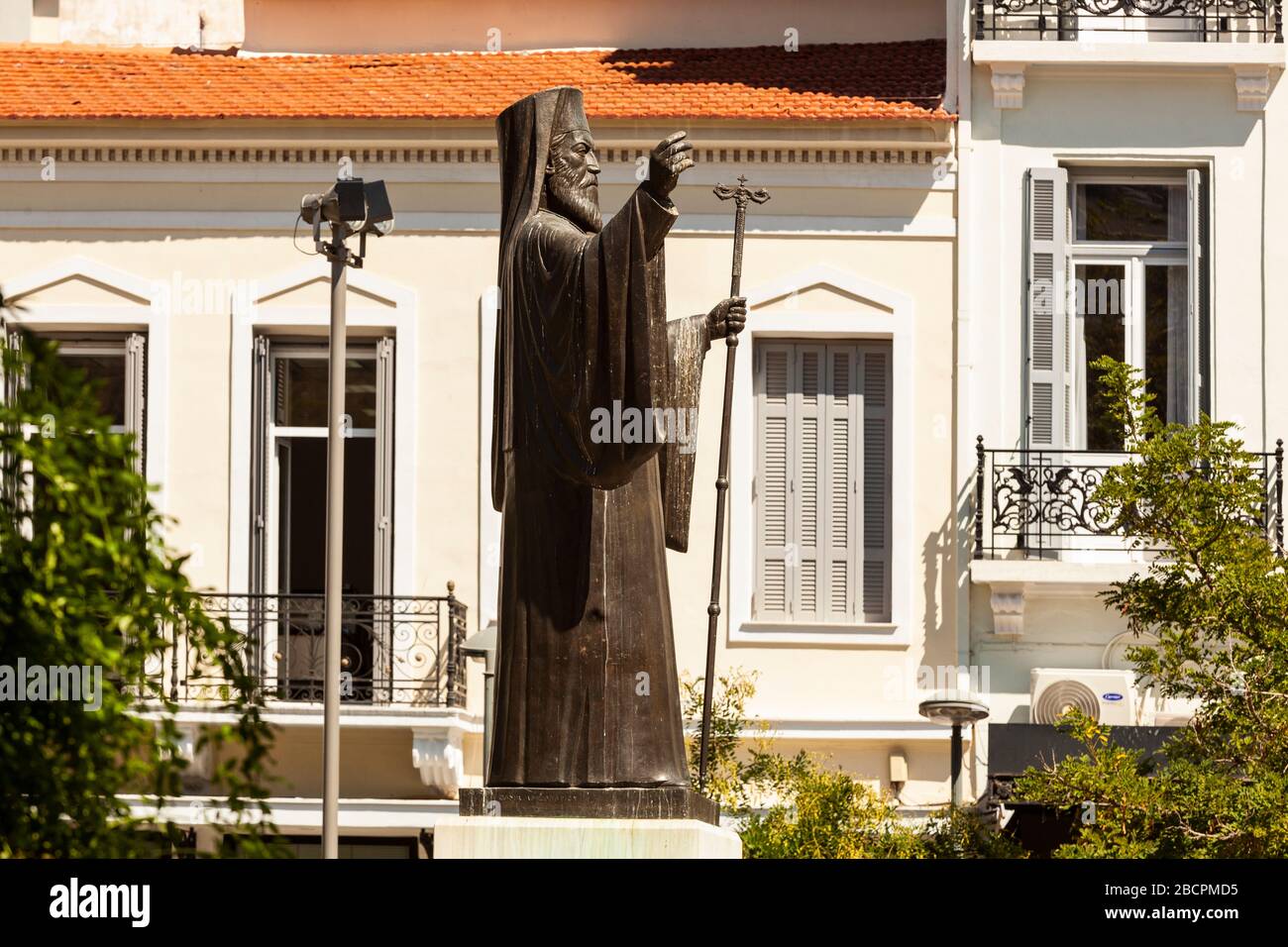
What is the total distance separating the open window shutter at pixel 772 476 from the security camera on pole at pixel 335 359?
563 cm

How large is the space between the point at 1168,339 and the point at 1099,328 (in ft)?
1.78

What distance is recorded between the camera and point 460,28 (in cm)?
2188

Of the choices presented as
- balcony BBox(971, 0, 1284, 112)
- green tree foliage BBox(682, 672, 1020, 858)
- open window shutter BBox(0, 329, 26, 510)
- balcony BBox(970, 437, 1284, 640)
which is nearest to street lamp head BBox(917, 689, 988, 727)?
green tree foliage BBox(682, 672, 1020, 858)

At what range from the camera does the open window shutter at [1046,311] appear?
1966cm

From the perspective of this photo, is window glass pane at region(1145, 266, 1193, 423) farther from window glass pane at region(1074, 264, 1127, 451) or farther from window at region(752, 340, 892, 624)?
window at region(752, 340, 892, 624)

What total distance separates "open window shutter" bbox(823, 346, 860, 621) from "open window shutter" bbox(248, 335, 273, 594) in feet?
14.4

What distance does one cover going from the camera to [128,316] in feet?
66.5

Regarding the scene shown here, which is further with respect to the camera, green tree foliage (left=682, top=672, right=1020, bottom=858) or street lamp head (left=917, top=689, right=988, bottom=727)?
street lamp head (left=917, top=689, right=988, bottom=727)

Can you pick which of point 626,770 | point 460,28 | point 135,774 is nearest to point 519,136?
point 626,770

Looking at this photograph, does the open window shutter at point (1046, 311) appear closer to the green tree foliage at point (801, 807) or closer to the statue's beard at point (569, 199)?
the green tree foliage at point (801, 807)

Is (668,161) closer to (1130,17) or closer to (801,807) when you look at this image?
(801,807)

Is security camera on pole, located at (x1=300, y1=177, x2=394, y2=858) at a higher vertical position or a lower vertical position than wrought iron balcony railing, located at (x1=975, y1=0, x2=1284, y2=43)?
lower

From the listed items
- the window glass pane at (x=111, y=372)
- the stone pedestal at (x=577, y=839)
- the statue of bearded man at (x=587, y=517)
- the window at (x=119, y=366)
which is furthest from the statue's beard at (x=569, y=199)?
the window glass pane at (x=111, y=372)

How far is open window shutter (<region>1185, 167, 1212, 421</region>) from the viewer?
64.7ft
